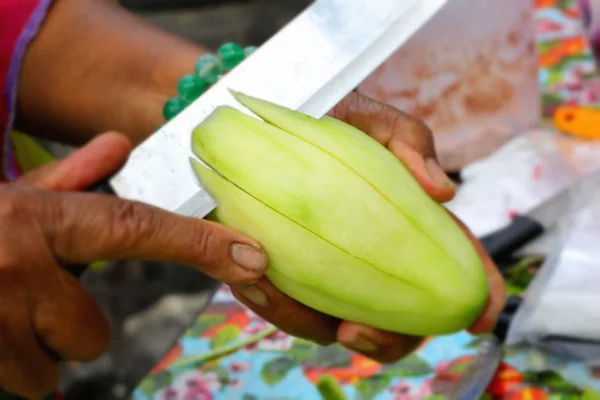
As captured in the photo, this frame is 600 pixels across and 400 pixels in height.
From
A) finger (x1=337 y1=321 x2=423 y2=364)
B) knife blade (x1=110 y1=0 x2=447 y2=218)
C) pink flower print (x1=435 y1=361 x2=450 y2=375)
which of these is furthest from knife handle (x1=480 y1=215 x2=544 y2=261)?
knife blade (x1=110 y1=0 x2=447 y2=218)

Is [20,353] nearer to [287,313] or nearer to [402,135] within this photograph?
[287,313]

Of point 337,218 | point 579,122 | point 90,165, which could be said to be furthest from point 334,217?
point 579,122

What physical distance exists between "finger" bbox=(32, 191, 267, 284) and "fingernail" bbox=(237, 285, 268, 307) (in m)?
0.05

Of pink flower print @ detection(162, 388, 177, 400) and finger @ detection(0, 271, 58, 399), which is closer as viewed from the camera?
finger @ detection(0, 271, 58, 399)

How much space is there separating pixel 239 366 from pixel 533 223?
1.25ft

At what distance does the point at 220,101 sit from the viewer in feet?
1.51

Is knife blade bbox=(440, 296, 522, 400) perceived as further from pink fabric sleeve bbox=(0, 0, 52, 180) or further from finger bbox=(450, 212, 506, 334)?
pink fabric sleeve bbox=(0, 0, 52, 180)

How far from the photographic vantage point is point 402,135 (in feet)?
1.58

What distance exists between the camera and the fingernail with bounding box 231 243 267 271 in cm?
40

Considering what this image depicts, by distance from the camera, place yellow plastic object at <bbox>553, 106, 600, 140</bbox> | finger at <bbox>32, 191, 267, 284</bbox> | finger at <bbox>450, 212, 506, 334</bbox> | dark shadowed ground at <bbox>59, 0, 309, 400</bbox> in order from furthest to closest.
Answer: dark shadowed ground at <bbox>59, 0, 309, 400</bbox>, yellow plastic object at <bbox>553, 106, 600, 140</bbox>, finger at <bbox>450, 212, 506, 334</bbox>, finger at <bbox>32, 191, 267, 284</bbox>

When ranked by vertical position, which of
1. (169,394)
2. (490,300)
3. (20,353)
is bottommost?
(169,394)

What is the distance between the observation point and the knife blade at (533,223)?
28.3 inches

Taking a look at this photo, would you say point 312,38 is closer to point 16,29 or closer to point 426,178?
point 426,178

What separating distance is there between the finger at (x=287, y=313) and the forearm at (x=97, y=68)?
275mm
